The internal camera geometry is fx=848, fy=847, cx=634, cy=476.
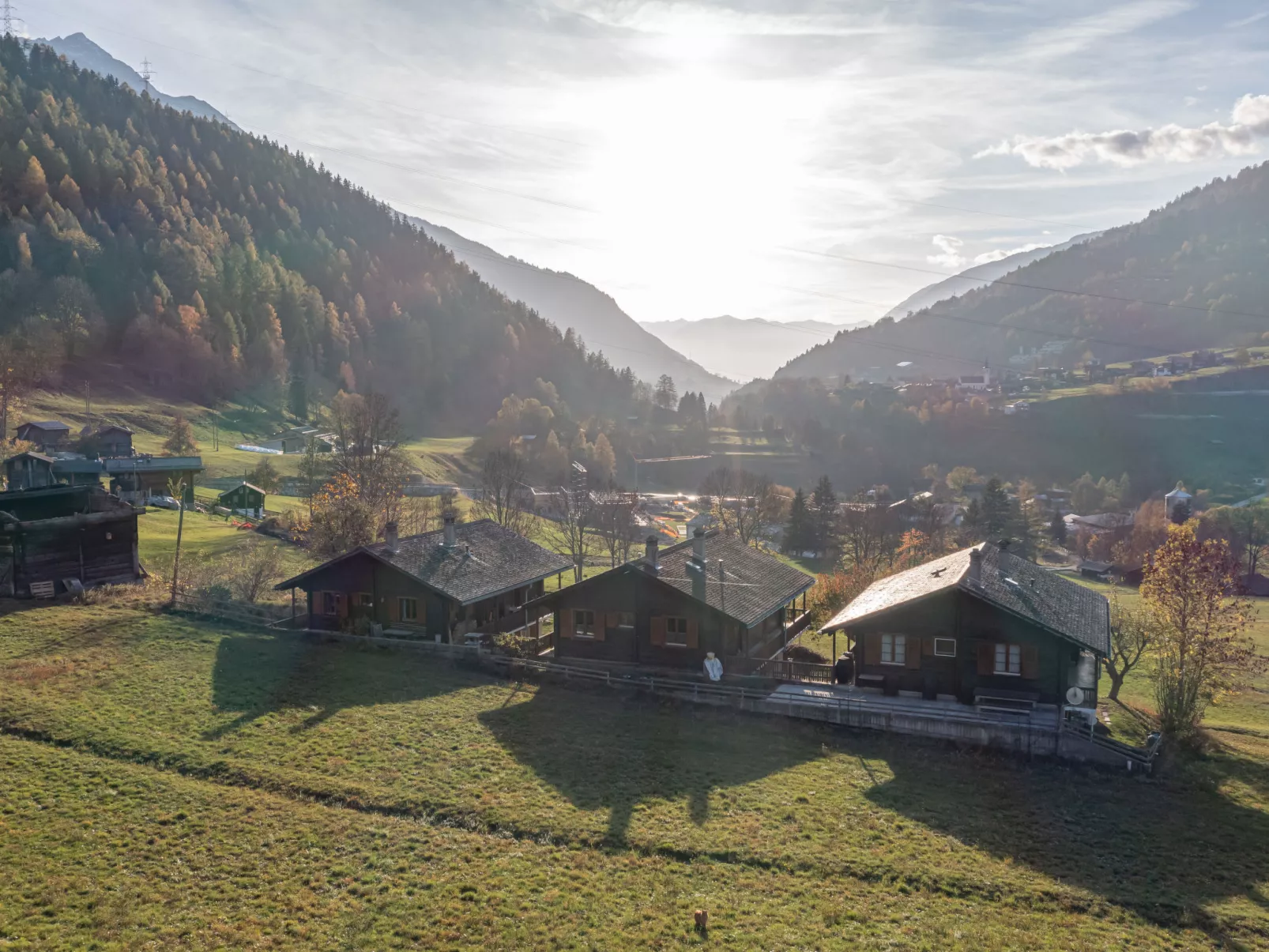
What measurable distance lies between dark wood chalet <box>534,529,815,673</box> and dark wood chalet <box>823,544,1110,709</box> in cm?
461

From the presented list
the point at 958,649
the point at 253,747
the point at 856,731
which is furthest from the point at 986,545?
the point at 253,747

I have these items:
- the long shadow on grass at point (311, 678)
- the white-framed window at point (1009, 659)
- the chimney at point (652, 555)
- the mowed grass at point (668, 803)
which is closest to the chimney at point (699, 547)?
the chimney at point (652, 555)

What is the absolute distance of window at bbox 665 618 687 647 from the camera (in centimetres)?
3841

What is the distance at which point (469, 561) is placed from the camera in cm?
4538

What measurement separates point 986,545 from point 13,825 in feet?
124

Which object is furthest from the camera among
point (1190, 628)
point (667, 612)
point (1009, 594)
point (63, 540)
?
point (63, 540)

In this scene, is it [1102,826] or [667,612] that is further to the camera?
[667,612]

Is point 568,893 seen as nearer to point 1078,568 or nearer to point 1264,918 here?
point 1264,918

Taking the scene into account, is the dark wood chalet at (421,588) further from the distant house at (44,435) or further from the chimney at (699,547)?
the distant house at (44,435)

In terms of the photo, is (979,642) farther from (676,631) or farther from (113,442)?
(113,442)

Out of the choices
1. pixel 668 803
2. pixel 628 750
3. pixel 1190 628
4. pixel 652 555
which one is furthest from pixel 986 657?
pixel 668 803

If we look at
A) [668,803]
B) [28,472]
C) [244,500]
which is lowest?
[668,803]

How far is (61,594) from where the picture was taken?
4306cm

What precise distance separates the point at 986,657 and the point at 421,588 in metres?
26.0
